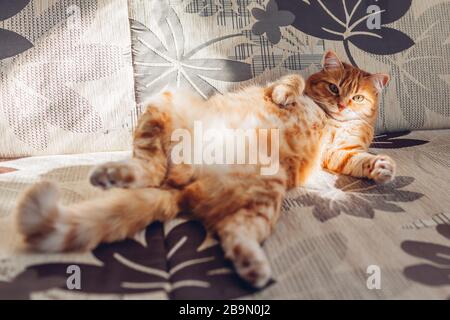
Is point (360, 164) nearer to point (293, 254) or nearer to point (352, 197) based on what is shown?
point (352, 197)

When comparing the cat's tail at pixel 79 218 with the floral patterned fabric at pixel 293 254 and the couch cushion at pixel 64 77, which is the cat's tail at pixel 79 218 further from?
the couch cushion at pixel 64 77

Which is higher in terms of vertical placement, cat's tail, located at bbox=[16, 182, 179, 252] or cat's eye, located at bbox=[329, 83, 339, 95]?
cat's eye, located at bbox=[329, 83, 339, 95]

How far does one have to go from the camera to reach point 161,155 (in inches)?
40.3

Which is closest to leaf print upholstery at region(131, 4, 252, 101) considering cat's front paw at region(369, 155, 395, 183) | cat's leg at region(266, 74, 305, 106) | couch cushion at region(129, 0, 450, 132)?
couch cushion at region(129, 0, 450, 132)

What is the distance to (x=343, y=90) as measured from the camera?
1.27 meters

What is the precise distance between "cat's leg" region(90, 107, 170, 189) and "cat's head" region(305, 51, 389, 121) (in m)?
0.46

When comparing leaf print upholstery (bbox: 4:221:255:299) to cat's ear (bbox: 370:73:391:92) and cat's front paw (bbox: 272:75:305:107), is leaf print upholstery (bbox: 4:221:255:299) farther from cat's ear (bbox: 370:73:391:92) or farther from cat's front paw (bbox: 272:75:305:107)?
cat's ear (bbox: 370:73:391:92)

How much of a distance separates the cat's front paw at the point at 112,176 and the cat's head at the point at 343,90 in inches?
23.4

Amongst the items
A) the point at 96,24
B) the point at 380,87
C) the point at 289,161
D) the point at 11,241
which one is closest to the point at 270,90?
the point at 289,161

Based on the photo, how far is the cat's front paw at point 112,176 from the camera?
906 millimetres

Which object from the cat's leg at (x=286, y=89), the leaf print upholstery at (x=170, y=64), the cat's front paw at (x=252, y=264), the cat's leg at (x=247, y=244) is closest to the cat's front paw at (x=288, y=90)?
the cat's leg at (x=286, y=89)

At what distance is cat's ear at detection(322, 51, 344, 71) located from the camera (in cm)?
130
